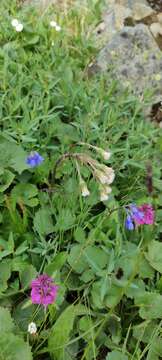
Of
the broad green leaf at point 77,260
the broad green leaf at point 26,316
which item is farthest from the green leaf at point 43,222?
the broad green leaf at point 26,316

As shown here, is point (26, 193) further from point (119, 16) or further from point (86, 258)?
point (119, 16)

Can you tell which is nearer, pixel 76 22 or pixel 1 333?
pixel 1 333

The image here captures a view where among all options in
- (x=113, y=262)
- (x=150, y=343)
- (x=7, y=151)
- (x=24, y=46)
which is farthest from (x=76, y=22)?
(x=150, y=343)

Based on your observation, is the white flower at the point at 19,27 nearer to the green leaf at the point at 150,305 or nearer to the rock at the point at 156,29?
the rock at the point at 156,29

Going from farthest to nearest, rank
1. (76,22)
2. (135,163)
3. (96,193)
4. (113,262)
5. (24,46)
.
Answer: (76,22)
(24,46)
(135,163)
(96,193)
(113,262)

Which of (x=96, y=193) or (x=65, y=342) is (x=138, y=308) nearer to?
(x=65, y=342)
